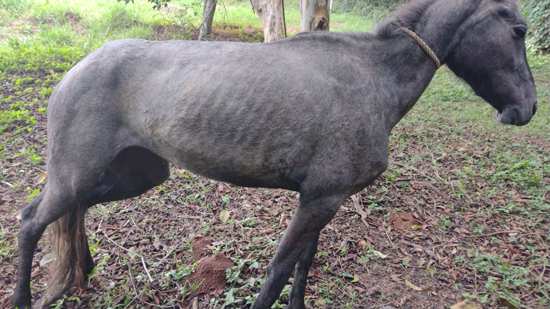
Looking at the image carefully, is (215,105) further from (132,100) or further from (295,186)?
(295,186)

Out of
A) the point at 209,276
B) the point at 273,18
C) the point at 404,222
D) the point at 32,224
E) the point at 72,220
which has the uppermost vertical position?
the point at 273,18

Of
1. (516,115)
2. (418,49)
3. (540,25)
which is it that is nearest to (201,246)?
(418,49)

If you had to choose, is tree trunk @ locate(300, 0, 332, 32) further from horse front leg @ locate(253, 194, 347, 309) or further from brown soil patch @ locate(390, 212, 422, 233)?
horse front leg @ locate(253, 194, 347, 309)

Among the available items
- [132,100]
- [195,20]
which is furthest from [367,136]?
[195,20]

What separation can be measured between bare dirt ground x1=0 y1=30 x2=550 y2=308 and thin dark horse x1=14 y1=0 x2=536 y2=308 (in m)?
0.96

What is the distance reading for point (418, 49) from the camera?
2.30 meters

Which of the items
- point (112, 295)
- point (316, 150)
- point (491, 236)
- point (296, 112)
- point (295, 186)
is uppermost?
point (296, 112)

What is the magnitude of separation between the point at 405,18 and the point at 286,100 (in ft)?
2.85

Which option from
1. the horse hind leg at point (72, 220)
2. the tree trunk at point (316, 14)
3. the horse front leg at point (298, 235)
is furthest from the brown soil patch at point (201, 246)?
the tree trunk at point (316, 14)

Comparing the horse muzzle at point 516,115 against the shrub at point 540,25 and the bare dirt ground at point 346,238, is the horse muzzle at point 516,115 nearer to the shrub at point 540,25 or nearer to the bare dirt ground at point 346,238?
the bare dirt ground at point 346,238

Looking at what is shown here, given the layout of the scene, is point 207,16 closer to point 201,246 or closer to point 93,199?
point 201,246

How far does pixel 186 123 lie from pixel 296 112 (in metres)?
0.60

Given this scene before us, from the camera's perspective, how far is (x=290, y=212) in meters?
4.32

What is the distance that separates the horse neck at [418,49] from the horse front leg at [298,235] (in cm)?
62
